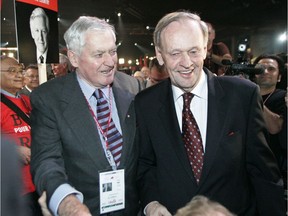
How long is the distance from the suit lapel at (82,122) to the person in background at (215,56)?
1.67 metres

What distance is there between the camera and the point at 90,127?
195 cm

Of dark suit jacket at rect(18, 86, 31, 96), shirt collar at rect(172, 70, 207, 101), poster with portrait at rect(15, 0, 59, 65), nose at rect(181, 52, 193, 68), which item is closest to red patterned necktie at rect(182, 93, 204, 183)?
shirt collar at rect(172, 70, 207, 101)

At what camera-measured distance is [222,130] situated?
5.99ft

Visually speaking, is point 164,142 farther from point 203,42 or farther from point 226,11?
point 226,11

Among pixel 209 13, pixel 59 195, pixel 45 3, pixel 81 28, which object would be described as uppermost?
pixel 209 13

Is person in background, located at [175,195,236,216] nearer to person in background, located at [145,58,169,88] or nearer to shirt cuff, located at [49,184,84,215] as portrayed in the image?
shirt cuff, located at [49,184,84,215]

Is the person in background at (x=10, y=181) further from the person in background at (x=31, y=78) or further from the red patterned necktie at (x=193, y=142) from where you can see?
the person in background at (x=31, y=78)

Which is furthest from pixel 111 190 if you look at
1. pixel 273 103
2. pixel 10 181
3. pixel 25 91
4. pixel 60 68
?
pixel 60 68

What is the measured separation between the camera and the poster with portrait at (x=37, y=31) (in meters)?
3.52

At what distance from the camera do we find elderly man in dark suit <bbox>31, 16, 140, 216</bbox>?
1899 millimetres

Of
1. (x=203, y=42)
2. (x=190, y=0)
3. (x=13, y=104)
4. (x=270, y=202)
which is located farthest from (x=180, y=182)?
(x=190, y=0)

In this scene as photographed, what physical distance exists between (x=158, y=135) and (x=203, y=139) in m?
0.26

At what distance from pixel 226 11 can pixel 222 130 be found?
17.1m

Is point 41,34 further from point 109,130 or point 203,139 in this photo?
point 203,139
